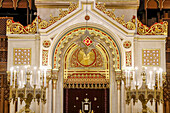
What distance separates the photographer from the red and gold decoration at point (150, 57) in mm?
13648

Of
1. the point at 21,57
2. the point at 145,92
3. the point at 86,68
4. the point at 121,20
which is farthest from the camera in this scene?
the point at 86,68

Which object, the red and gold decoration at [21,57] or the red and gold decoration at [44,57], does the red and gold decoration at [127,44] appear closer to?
the red and gold decoration at [44,57]

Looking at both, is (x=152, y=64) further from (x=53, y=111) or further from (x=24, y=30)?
(x=24, y=30)

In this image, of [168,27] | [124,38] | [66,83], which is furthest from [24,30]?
[168,27]

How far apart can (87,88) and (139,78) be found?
76.0 inches

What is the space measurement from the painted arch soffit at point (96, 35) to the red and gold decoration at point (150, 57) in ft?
3.14

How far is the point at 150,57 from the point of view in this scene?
13672 mm

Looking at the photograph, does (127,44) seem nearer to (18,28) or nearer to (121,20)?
(121,20)

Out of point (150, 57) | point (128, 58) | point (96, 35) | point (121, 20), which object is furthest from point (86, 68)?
point (150, 57)

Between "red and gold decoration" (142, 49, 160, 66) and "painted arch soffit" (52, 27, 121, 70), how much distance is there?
96 cm

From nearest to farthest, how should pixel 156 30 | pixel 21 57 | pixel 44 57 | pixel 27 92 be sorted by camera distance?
pixel 27 92 → pixel 44 57 → pixel 21 57 → pixel 156 30

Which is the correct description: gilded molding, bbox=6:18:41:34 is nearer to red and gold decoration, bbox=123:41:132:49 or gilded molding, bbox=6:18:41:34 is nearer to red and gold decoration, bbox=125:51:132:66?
red and gold decoration, bbox=123:41:132:49

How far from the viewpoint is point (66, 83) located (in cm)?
1374

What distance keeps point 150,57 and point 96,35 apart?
6.98 feet
